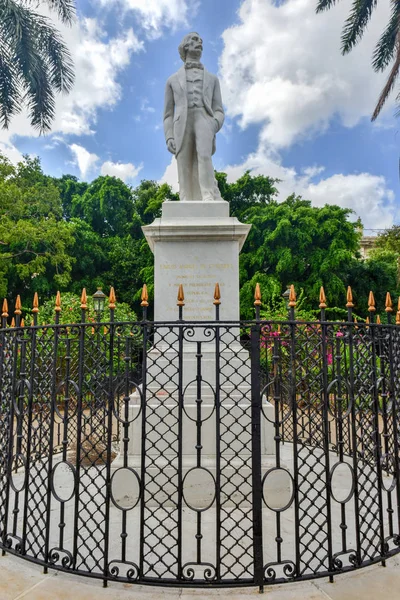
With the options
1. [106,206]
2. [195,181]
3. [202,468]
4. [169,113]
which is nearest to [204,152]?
[195,181]

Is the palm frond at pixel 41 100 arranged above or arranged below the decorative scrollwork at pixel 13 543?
above

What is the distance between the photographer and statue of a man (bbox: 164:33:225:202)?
5176mm

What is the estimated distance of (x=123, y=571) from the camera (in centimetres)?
285

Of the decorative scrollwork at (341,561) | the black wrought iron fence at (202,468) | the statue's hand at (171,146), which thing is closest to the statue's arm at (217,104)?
the statue's hand at (171,146)

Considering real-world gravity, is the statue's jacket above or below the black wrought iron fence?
above

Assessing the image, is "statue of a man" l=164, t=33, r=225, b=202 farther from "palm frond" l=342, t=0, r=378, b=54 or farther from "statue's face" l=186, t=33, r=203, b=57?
"palm frond" l=342, t=0, r=378, b=54

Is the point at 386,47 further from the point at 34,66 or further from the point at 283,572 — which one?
the point at 283,572

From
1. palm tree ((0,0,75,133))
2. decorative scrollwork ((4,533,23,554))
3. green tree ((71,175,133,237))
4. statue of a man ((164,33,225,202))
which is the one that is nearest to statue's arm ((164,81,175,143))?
statue of a man ((164,33,225,202))

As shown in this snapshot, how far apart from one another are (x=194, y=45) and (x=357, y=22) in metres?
13.2

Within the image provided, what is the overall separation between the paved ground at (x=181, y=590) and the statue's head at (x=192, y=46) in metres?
5.66

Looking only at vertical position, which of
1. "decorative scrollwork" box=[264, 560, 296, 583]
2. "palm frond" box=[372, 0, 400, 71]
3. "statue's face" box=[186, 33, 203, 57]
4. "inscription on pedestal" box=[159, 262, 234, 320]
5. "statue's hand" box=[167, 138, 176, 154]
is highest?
"palm frond" box=[372, 0, 400, 71]

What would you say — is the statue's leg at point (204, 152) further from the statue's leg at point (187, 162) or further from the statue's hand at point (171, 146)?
the statue's hand at point (171, 146)

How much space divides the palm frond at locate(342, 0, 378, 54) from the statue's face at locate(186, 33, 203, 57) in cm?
1305

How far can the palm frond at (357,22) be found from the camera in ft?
48.0
